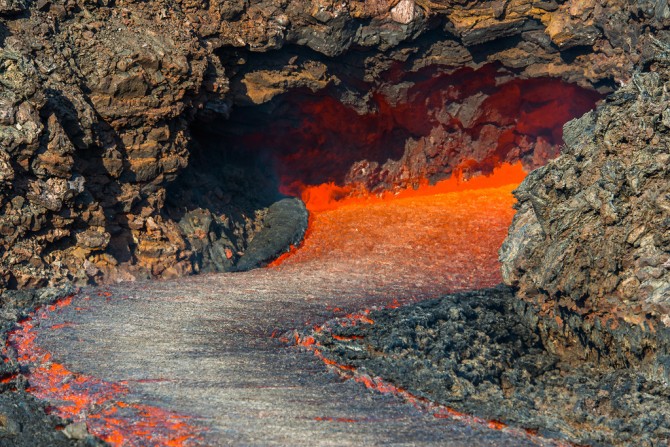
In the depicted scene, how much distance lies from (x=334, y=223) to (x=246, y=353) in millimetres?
10802

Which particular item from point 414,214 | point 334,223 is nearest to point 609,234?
point 414,214

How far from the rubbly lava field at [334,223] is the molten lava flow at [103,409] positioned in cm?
5

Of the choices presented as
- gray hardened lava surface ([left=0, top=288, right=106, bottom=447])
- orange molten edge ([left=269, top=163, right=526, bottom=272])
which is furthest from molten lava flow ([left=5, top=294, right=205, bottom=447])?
orange molten edge ([left=269, top=163, right=526, bottom=272])

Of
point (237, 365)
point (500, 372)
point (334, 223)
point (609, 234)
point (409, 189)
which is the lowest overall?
point (500, 372)

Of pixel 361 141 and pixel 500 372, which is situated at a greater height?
pixel 361 141

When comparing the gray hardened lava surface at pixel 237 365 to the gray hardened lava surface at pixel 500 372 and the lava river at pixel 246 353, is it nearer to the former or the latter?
the lava river at pixel 246 353

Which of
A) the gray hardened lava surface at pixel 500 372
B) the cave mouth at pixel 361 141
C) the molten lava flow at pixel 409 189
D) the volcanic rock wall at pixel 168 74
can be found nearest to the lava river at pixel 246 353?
the gray hardened lava surface at pixel 500 372

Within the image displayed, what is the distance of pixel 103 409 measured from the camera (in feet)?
38.7

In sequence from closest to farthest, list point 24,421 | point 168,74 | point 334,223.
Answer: point 24,421 < point 168,74 < point 334,223

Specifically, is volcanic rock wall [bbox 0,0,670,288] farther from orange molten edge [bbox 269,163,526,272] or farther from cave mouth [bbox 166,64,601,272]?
orange molten edge [bbox 269,163,526,272]

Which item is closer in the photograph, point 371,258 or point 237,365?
point 237,365

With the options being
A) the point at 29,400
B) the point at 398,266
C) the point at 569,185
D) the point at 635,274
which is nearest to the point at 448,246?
the point at 398,266

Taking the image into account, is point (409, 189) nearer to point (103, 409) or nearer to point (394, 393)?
point (394, 393)

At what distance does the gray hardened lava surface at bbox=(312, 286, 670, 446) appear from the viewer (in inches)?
493
